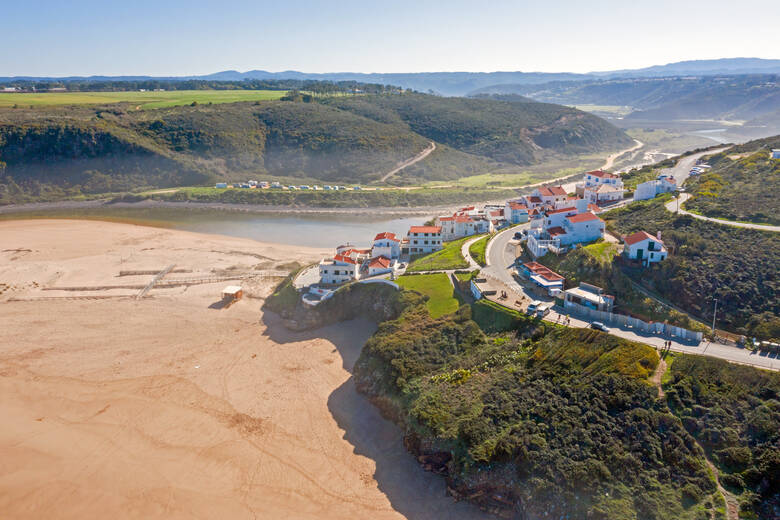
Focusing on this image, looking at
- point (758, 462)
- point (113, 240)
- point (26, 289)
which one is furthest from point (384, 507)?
point (113, 240)

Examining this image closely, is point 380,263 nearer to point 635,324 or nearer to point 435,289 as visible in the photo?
point 435,289

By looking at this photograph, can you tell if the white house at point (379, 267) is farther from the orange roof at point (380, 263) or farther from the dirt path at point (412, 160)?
the dirt path at point (412, 160)

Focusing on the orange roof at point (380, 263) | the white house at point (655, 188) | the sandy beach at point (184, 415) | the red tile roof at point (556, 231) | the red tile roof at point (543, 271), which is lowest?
the sandy beach at point (184, 415)

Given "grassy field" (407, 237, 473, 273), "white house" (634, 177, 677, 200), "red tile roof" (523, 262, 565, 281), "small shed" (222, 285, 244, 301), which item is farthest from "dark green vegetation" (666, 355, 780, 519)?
"small shed" (222, 285, 244, 301)

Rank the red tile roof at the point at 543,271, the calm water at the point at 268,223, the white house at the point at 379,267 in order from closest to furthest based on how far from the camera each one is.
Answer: the red tile roof at the point at 543,271 < the white house at the point at 379,267 < the calm water at the point at 268,223

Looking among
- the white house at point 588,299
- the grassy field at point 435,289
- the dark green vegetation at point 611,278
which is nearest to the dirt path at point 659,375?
the dark green vegetation at point 611,278

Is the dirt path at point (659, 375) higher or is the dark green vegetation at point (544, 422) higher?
the dirt path at point (659, 375)
